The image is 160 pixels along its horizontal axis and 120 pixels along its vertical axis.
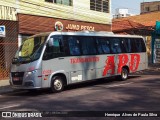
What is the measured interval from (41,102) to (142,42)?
10856 mm

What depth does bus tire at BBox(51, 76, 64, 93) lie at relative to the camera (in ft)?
50.2

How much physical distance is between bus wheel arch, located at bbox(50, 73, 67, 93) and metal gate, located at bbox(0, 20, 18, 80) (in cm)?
803

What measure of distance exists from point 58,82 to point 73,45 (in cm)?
199

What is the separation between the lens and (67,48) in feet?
52.6

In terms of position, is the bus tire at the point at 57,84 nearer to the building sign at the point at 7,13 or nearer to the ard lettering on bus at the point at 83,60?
the ard lettering on bus at the point at 83,60

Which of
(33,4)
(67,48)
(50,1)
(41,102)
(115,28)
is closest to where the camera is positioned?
(41,102)

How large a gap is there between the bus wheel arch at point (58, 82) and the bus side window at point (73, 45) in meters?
1.23

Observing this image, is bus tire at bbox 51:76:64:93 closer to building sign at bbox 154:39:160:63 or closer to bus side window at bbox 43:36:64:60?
bus side window at bbox 43:36:64:60

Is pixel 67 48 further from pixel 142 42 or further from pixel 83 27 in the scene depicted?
pixel 83 27

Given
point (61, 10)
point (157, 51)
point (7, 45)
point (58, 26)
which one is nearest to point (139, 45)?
point (58, 26)

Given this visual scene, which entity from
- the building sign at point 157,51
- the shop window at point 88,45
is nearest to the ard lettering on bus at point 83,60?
the shop window at point 88,45

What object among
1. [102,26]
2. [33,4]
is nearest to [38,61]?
[33,4]

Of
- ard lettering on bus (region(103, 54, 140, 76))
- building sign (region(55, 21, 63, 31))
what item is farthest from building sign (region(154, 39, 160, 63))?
ard lettering on bus (region(103, 54, 140, 76))

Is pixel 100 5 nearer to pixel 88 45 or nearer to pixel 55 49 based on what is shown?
pixel 88 45
